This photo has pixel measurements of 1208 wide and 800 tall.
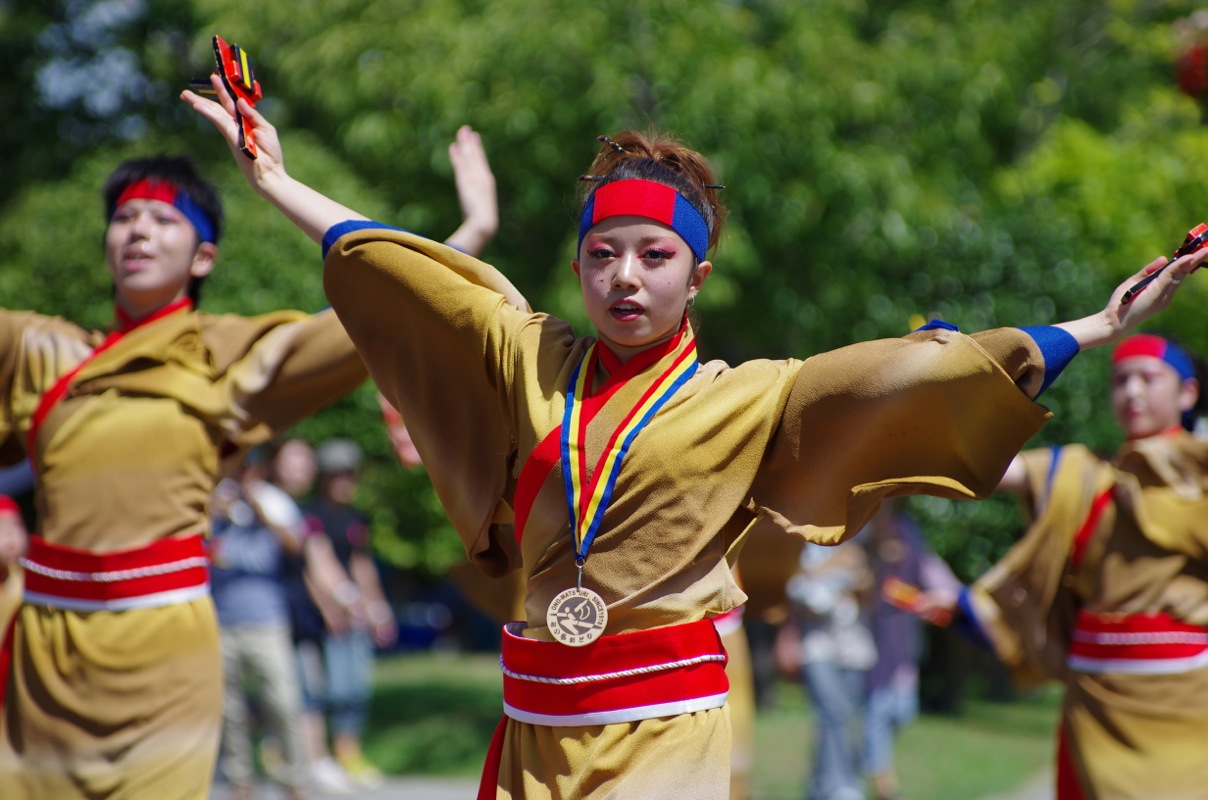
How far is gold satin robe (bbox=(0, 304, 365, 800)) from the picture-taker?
396 centimetres

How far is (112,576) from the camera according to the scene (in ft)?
13.1

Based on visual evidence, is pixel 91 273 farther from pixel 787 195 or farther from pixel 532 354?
pixel 532 354

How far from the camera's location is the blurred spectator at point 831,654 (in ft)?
26.6

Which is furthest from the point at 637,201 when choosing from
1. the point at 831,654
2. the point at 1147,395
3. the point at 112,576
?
the point at 831,654

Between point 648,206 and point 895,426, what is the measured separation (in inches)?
26.2

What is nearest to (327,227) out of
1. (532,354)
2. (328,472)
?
(532,354)

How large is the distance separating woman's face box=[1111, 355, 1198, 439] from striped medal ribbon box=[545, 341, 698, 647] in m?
2.54

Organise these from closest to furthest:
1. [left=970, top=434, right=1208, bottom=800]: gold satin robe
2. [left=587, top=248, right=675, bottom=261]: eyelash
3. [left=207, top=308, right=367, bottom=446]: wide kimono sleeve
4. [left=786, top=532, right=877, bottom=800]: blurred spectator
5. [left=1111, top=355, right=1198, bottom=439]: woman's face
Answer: [left=587, top=248, right=675, bottom=261]: eyelash
[left=207, top=308, right=367, bottom=446]: wide kimono sleeve
[left=970, top=434, right=1208, bottom=800]: gold satin robe
[left=1111, top=355, right=1198, bottom=439]: woman's face
[left=786, top=532, right=877, bottom=800]: blurred spectator

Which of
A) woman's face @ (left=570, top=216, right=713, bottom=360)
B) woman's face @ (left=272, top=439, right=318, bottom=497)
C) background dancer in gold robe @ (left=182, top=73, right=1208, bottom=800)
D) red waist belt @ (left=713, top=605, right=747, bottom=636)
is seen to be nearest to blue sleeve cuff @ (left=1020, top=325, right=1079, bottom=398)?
background dancer in gold robe @ (left=182, top=73, right=1208, bottom=800)

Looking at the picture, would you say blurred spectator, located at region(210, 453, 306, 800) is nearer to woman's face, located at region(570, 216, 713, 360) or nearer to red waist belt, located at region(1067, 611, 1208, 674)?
red waist belt, located at region(1067, 611, 1208, 674)

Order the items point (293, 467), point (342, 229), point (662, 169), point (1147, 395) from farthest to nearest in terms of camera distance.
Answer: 1. point (293, 467)
2. point (1147, 395)
3. point (342, 229)
4. point (662, 169)

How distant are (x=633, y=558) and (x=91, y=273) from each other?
8947 mm

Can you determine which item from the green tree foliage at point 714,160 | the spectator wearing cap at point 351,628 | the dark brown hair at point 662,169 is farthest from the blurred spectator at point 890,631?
the dark brown hair at point 662,169

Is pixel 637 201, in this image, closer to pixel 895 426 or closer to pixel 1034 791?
pixel 895 426
